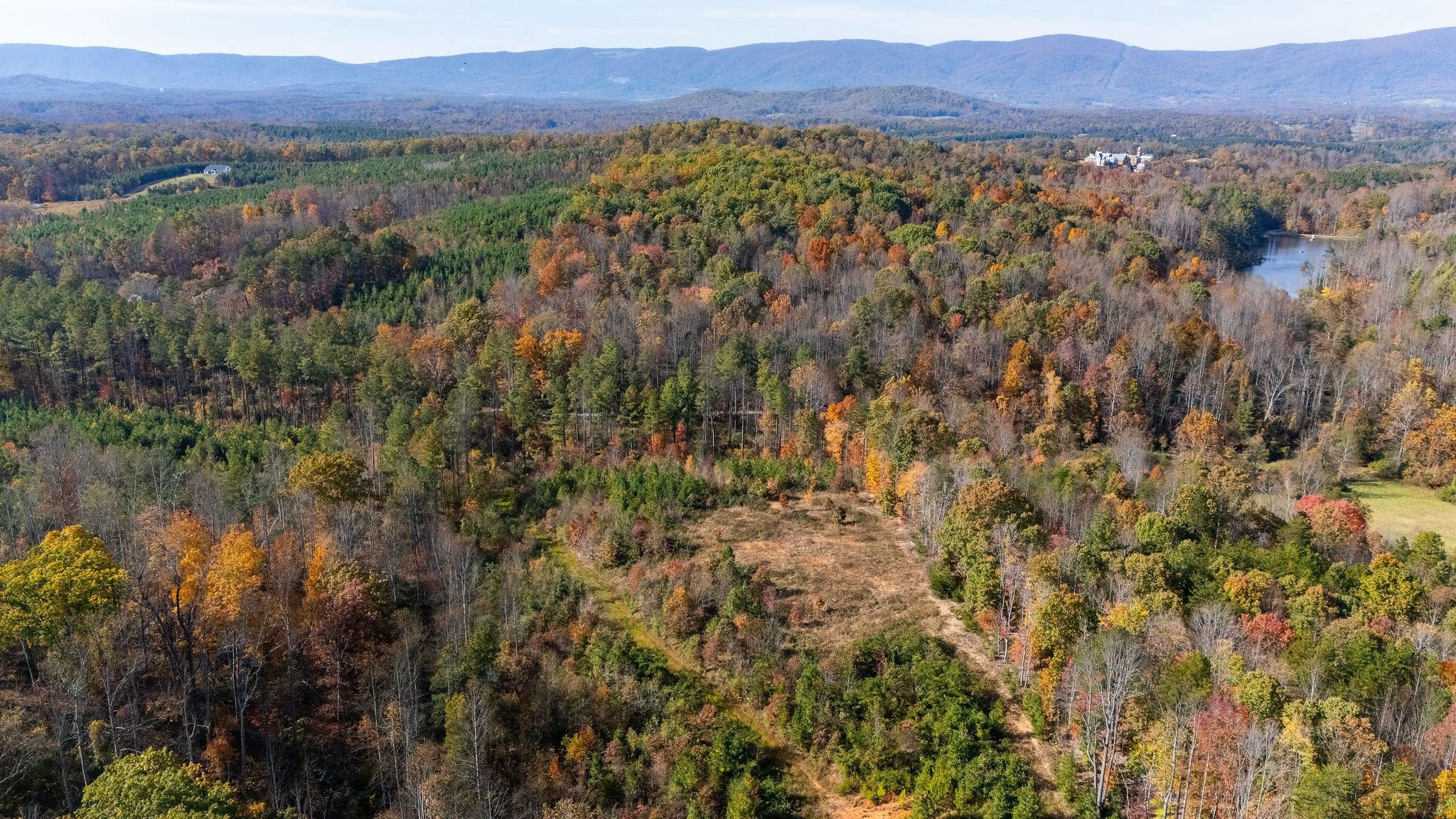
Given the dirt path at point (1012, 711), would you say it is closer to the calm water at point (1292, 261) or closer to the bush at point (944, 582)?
the bush at point (944, 582)

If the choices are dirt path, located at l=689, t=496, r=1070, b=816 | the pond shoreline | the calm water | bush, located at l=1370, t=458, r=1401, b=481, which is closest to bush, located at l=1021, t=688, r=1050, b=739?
dirt path, located at l=689, t=496, r=1070, b=816

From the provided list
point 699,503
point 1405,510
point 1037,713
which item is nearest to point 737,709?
point 1037,713

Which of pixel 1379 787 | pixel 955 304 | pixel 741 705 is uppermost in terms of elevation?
pixel 955 304

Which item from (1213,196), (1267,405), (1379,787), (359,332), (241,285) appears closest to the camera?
(1379,787)

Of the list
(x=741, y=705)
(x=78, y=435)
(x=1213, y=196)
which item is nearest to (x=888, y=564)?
(x=741, y=705)

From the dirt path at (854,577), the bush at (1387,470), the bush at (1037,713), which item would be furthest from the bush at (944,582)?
the bush at (1387,470)

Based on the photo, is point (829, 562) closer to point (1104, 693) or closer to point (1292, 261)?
point (1104, 693)

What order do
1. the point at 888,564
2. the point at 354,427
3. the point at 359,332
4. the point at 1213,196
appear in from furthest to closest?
1. the point at 1213,196
2. the point at 359,332
3. the point at 354,427
4. the point at 888,564

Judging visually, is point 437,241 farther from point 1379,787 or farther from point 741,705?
point 1379,787
